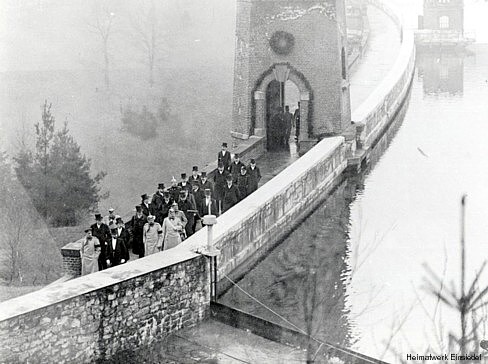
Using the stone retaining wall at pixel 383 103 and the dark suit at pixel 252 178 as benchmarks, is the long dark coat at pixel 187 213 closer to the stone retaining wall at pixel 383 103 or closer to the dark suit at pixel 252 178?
the dark suit at pixel 252 178

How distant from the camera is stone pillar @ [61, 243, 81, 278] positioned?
12938mm

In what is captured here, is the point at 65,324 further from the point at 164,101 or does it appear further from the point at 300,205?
the point at 164,101

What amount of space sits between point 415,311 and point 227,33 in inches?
1606

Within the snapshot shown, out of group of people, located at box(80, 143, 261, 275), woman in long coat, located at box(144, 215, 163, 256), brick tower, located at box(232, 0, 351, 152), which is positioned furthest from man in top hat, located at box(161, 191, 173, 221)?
brick tower, located at box(232, 0, 351, 152)

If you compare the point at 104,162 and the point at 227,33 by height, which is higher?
the point at 227,33

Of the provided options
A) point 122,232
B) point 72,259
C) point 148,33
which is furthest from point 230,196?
point 148,33

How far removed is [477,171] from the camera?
80.0 ft

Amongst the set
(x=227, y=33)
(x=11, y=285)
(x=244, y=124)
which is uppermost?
(x=227, y=33)

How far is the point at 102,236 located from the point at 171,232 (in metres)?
1.14

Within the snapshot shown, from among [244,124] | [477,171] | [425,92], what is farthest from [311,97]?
[425,92]

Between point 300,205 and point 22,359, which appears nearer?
point 22,359

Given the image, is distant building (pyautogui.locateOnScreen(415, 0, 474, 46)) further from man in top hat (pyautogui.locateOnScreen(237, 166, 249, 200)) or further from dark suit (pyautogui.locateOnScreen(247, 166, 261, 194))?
man in top hat (pyautogui.locateOnScreen(237, 166, 249, 200))

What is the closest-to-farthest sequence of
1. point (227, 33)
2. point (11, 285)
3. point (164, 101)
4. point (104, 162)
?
point (11, 285) → point (104, 162) → point (164, 101) → point (227, 33)

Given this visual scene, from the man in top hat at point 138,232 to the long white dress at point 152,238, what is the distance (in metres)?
0.24
